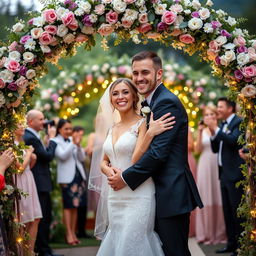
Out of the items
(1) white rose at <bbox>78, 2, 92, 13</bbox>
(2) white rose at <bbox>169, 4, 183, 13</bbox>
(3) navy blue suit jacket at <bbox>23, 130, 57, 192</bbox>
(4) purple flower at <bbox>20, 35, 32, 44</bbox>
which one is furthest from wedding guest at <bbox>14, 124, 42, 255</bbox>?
(2) white rose at <bbox>169, 4, 183, 13</bbox>

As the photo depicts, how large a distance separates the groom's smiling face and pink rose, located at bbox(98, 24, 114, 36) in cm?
57

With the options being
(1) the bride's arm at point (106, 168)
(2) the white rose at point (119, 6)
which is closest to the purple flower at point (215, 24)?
(2) the white rose at point (119, 6)

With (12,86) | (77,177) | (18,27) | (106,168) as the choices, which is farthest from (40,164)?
(106,168)

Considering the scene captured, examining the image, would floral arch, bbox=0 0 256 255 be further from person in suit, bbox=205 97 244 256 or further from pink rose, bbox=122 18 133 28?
person in suit, bbox=205 97 244 256

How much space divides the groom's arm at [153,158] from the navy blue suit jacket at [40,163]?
2949mm

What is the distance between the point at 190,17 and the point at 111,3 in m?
0.81

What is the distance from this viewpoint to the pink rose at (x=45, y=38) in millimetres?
5512

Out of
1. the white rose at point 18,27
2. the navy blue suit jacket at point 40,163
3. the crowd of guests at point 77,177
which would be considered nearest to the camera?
the white rose at point 18,27

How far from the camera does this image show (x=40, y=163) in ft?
25.8

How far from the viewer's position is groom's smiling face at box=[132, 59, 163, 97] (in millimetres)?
5180

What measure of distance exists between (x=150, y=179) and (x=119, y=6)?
5.66 ft

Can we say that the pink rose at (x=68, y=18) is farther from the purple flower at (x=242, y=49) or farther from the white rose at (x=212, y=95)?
the white rose at (x=212, y=95)

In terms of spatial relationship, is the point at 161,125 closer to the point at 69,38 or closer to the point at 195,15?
the point at 195,15

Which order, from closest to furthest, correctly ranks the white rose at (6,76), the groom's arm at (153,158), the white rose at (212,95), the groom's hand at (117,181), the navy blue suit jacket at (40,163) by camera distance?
the groom's arm at (153,158), the groom's hand at (117,181), the white rose at (6,76), the navy blue suit jacket at (40,163), the white rose at (212,95)
